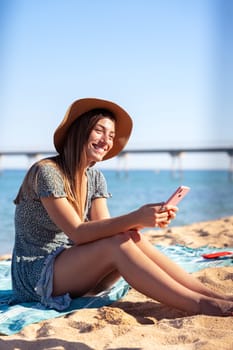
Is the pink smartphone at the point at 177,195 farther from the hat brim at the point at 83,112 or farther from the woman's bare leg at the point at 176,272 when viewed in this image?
the hat brim at the point at 83,112

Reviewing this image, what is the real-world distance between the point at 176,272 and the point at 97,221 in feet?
1.36

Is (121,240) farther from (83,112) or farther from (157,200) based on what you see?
(157,200)

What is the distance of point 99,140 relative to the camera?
97.0 inches

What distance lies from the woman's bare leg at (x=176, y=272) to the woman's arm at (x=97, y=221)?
11 centimetres

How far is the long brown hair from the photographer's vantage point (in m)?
2.44

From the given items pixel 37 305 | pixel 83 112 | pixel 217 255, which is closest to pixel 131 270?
pixel 37 305

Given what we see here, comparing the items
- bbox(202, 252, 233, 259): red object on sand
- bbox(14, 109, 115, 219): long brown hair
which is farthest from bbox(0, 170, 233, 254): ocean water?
bbox(14, 109, 115, 219): long brown hair

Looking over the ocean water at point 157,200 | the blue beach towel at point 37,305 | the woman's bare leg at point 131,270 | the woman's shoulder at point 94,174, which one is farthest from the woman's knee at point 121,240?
the ocean water at point 157,200

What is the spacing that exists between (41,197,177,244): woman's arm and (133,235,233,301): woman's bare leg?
11 cm

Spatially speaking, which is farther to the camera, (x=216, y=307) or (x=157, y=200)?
(x=157, y=200)

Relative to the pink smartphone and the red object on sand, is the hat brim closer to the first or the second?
the pink smartphone

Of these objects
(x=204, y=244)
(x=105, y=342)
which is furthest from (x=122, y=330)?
(x=204, y=244)

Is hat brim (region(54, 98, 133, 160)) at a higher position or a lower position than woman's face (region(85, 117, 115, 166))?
higher

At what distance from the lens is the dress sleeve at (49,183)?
91.8 inches
